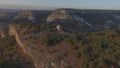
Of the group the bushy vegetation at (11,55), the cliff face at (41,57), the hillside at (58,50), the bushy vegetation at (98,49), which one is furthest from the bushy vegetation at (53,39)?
the bushy vegetation at (11,55)

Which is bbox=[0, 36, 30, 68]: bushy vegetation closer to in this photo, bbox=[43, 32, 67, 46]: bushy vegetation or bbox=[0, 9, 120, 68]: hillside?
bbox=[0, 9, 120, 68]: hillside

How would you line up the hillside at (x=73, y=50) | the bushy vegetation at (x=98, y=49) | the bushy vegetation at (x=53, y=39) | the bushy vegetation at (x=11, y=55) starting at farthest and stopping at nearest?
the bushy vegetation at (x=53, y=39) < the bushy vegetation at (x=11, y=55) < the hillside at (x=73, y=50) < the bushy vegetation at (x=98, y=49)

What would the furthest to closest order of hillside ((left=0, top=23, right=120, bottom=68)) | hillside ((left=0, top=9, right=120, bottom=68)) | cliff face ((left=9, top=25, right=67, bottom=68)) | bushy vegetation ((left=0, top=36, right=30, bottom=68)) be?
bushy vegetation ((left=0, top=36, right=30, bottom=68)) < cliff face ((left=9, top=25, right=67, bottom=68)) < hillside ((left=0, top=9, right=120, bottom=68)) < hillside ((left=0, top=23, right=120, bottom=68))

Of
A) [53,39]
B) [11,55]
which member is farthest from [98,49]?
[11,55]

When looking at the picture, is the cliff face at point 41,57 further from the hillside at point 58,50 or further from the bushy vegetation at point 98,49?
the bushy vegetation at point 98,49

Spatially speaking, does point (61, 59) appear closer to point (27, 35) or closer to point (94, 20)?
point (27, 35)

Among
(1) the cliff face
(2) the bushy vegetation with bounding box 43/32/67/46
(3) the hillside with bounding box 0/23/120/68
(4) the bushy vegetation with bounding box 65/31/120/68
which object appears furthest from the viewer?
(2) the bushy vegetation with bounding box 43/32/67/46

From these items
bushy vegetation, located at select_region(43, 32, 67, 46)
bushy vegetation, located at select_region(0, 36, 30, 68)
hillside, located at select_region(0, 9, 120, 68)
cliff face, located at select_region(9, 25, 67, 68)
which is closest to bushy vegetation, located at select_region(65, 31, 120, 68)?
hillside, located at select_region(0, 9, 120, 68)
